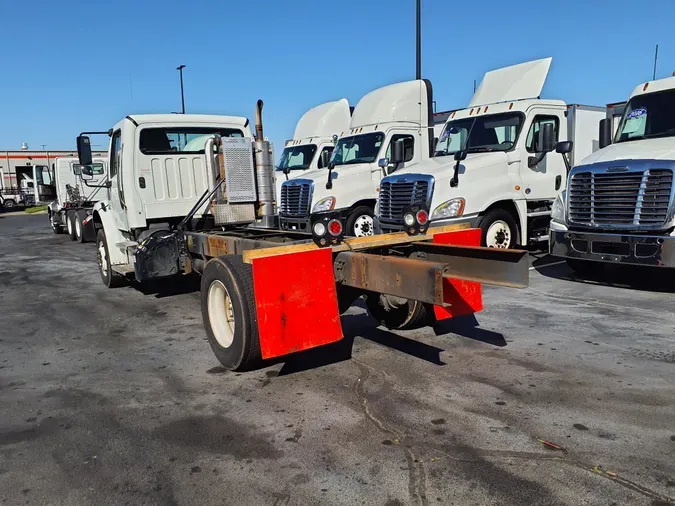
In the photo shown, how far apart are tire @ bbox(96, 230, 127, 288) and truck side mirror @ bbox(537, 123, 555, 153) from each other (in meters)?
7.74

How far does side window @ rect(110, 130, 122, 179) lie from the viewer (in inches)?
326

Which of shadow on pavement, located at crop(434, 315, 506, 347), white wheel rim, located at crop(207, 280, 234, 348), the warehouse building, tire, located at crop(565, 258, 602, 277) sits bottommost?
shadow on pavement, located at crop(434, 315, 506, 347)

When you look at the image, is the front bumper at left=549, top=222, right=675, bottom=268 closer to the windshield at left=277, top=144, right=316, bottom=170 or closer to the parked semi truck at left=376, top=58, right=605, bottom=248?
the parked semi truck at left=376, top=58, right=605, bottom=248

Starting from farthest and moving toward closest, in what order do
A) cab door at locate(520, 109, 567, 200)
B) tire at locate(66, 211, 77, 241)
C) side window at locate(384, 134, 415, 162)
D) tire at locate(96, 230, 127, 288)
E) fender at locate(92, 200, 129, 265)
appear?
tire at locate(66, 211, 77, 241) → side window at locate(384, 134, 415, 162) → cab door at locate(520, 109, 567, 200) → tire at locate(96, 230, 127, 288) → fender at locate(92, 200, 129, 265)

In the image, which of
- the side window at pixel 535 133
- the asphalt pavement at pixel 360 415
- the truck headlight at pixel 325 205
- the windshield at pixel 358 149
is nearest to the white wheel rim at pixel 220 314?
the asphalt pavement at pixel 360 415

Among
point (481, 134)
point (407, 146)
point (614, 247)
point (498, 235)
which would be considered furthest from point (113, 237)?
point (614, 247)

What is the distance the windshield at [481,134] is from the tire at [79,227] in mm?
12330

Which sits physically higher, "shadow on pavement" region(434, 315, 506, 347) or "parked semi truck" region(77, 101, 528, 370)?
"parked semi truck" region(77, 101, 528, 370)

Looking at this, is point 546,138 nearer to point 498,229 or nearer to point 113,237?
point 498,229

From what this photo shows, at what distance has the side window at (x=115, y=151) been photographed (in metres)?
8.28

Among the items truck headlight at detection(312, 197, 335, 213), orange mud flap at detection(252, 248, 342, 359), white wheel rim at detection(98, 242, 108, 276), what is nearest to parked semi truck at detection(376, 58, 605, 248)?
truck headlight at detection(312, 197, 335, 213)

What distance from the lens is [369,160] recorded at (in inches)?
497

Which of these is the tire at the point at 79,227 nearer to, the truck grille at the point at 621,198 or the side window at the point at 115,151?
the side window at the point at 115,151

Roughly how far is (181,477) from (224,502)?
40 cm
